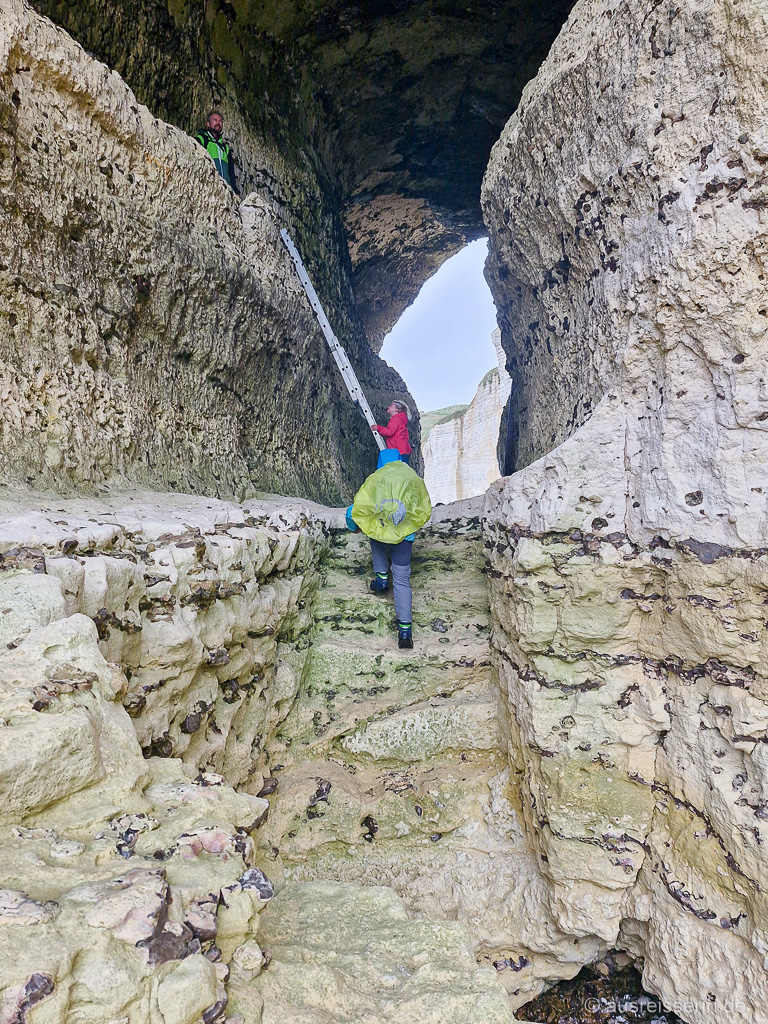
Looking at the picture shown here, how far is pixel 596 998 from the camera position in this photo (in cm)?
316

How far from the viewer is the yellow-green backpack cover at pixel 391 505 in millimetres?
3318

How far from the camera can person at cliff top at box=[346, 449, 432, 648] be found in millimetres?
3327

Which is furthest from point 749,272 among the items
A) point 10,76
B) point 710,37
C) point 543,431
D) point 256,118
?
point 256,118

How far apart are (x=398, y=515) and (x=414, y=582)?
0.68m

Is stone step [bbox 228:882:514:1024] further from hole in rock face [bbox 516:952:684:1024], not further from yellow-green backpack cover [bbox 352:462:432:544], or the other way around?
hole in rock face [bbox 516:952:684:1024]

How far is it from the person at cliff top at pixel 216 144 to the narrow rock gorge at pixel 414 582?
29 centimetres

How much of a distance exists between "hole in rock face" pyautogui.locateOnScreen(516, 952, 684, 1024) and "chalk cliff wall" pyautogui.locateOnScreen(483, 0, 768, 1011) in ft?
1.04

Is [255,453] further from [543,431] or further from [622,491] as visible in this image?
[622,491]

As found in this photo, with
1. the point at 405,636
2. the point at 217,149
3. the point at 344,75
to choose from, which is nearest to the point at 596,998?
the point at 405,636

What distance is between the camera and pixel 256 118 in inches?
181

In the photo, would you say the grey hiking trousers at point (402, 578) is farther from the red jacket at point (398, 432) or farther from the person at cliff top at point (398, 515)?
the red jacket at point (398, 432)

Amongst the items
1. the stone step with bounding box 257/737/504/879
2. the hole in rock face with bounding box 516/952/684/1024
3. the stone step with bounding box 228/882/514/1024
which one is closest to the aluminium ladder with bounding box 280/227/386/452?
the stone step with bounding box 257/737/504/879

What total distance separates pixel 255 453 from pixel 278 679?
5.91ft

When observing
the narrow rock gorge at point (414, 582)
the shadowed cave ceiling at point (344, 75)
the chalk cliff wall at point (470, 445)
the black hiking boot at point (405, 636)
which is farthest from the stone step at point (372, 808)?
the chalk cliff wall at point (470, 445)
